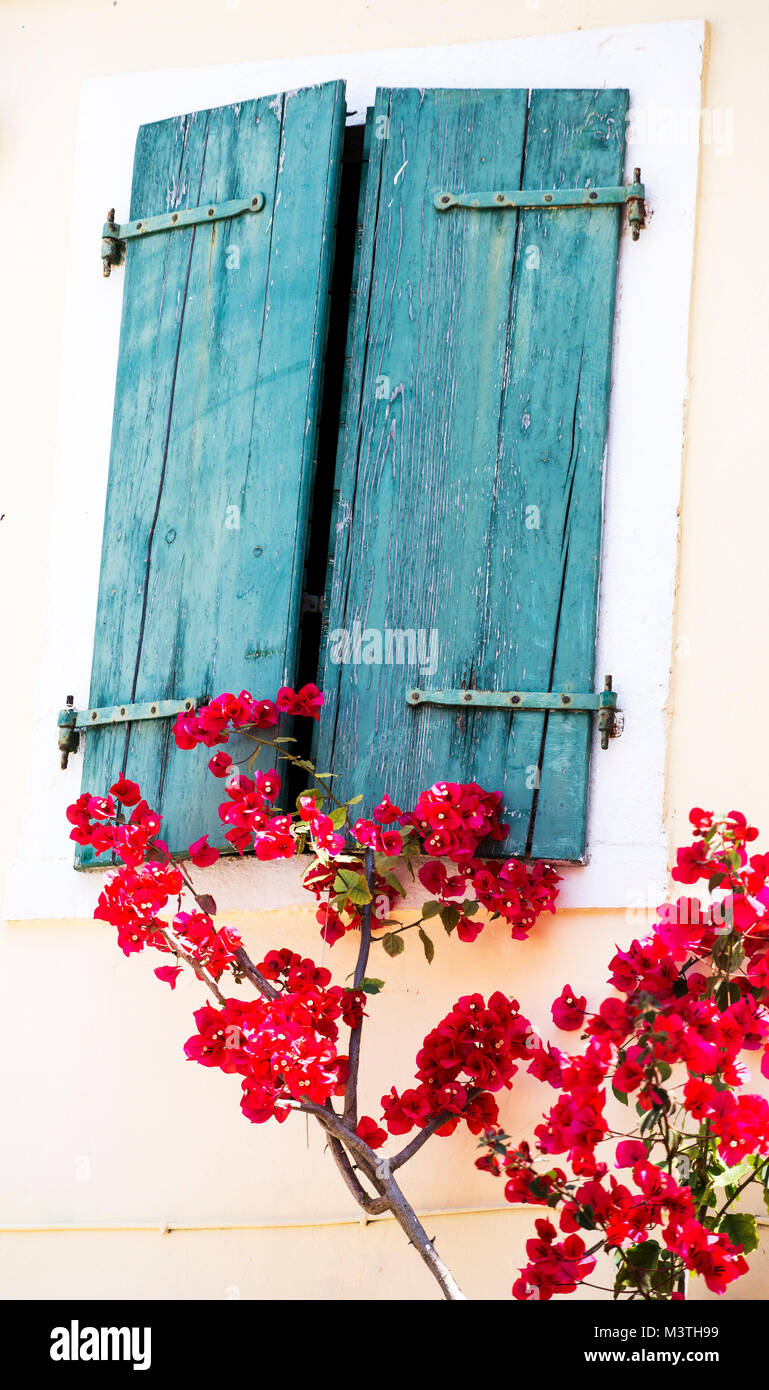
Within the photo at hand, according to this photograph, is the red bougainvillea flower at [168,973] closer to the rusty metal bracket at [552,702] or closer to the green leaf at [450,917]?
the green leaf at [450,917]

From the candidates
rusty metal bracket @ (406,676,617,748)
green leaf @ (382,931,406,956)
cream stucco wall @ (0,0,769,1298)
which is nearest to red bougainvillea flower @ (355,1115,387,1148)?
cream stucco wall @ (0,0,769,1298)

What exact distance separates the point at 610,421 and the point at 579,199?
0.48m

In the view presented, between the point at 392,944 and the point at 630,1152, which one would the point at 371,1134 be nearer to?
the point at 392,944

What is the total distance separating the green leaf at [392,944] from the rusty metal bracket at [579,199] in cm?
151

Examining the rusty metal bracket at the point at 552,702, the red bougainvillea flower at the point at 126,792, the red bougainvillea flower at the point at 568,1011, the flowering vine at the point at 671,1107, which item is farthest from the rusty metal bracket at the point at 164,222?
the red bougainvillea flower at the point at 568,1011

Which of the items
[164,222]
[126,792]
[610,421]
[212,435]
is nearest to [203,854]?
[126,792]

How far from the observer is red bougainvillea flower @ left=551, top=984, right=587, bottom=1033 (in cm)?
328

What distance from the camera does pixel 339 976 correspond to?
12.0ft

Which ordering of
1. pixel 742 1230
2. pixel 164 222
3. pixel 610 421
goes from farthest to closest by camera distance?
1. pixel 164 222
2. pixel 610 421
3. pixel 742 1230

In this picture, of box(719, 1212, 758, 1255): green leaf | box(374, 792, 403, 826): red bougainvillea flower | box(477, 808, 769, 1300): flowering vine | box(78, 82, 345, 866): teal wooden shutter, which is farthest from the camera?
box(78, 82, 345, 866): teal wooden shutter

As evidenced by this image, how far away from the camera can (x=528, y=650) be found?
11.8 feet

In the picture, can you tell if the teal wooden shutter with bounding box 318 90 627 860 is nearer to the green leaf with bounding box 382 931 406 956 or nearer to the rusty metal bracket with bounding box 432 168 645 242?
the rusty metal bracket with bounding box 432 168 645 242

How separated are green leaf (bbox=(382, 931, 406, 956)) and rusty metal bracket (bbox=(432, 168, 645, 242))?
151 centimetres

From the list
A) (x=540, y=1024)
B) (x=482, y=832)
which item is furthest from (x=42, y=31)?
(x=540, y=1024)
